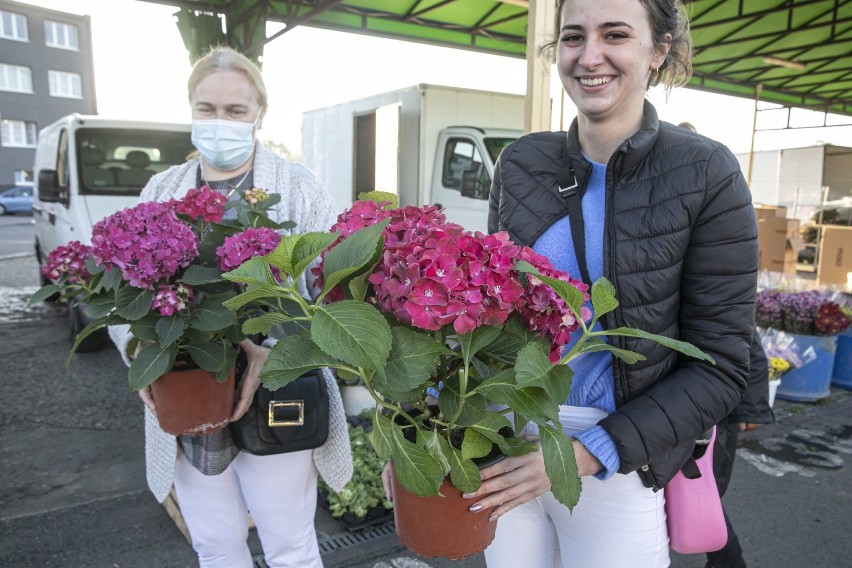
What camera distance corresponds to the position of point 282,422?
1.75 meters

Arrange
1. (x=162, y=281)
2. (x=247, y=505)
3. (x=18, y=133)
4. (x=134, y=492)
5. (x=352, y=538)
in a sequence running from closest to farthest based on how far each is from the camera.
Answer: (x=162, y=281), (x=247, y=505), (x=352, y=538), (x=134, y=492), (x=18, y=133)

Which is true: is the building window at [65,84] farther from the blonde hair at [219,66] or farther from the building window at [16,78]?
the blonde hair at [219,66]

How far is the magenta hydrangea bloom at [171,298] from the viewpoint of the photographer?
4.78ft

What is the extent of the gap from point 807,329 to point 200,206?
5.17m

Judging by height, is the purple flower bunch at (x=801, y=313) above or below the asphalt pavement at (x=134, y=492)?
above

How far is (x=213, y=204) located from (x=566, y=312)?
1.12m

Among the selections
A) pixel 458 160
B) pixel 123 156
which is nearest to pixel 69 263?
pixel 123 156

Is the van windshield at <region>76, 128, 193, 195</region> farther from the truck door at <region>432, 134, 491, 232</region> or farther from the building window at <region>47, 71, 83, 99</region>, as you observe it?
the building window at <region>47, 71, 83, 99</region>

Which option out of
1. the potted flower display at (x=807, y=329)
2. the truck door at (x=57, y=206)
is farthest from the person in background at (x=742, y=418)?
the truck door at (x=57, y=206)

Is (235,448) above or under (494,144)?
under

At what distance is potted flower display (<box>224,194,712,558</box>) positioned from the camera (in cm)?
87

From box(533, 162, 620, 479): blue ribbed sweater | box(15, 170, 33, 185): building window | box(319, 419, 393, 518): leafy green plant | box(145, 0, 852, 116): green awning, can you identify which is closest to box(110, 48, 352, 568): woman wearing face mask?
box(533, 162, 620, 479): blue ribbed sweater

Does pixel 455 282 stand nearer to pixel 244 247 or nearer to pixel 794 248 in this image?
pixel 244 247

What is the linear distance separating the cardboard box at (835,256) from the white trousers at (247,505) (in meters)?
8.50
